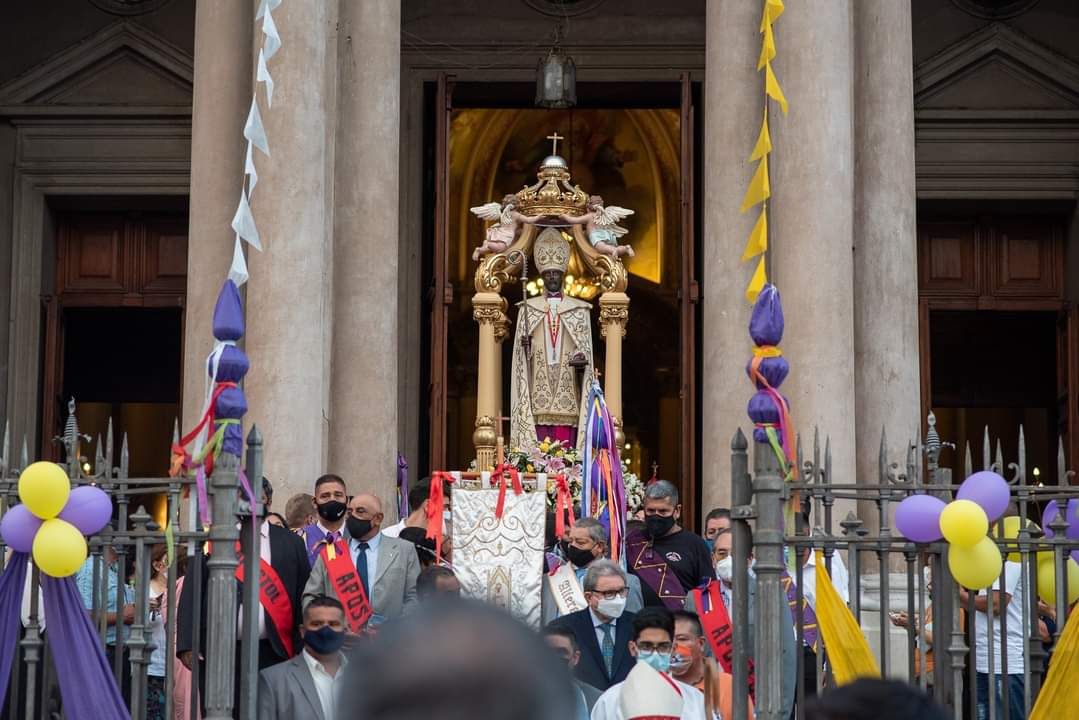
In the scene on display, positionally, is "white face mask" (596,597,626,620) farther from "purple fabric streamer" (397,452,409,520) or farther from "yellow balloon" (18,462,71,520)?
"purple fabric streamer" (397,452,409,520)

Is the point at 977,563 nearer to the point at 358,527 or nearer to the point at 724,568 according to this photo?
the point at 724,568

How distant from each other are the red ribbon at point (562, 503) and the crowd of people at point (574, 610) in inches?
45.1

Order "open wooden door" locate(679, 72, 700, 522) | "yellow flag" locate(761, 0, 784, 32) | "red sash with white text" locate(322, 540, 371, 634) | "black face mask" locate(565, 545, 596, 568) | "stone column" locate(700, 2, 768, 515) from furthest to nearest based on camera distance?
"open wooden door" locate(679, 72, 700, 522), "stone column" locate(700, 2, 768, 515), "yellow flag" locate(761, 0, 784, 32), "black face mask" locate(565, 545, 596, 568), "red sash with white text" locate(322, 540, 371, 634)

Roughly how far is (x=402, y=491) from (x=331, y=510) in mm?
5248

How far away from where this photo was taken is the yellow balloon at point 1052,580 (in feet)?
28.1

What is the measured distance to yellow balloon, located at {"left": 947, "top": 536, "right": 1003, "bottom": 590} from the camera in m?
8.06

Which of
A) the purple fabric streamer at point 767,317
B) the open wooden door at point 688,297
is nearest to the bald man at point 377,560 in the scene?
the purple fabric streamer at point 767,317

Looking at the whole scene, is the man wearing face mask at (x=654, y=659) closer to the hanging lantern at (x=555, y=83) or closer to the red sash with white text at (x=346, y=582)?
the red sash with white text at (x=346, y=582)

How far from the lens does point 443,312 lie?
59.1 feet

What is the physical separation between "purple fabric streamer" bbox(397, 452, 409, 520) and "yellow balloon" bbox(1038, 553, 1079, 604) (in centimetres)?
782

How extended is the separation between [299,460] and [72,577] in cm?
565

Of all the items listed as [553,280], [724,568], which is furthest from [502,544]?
[553,280]

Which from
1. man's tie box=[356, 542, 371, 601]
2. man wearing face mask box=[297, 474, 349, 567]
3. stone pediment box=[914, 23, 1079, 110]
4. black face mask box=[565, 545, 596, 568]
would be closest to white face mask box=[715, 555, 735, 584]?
black face mask box=[565, 545, 596, 568]

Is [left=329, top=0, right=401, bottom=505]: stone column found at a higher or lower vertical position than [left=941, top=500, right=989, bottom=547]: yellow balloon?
higher
